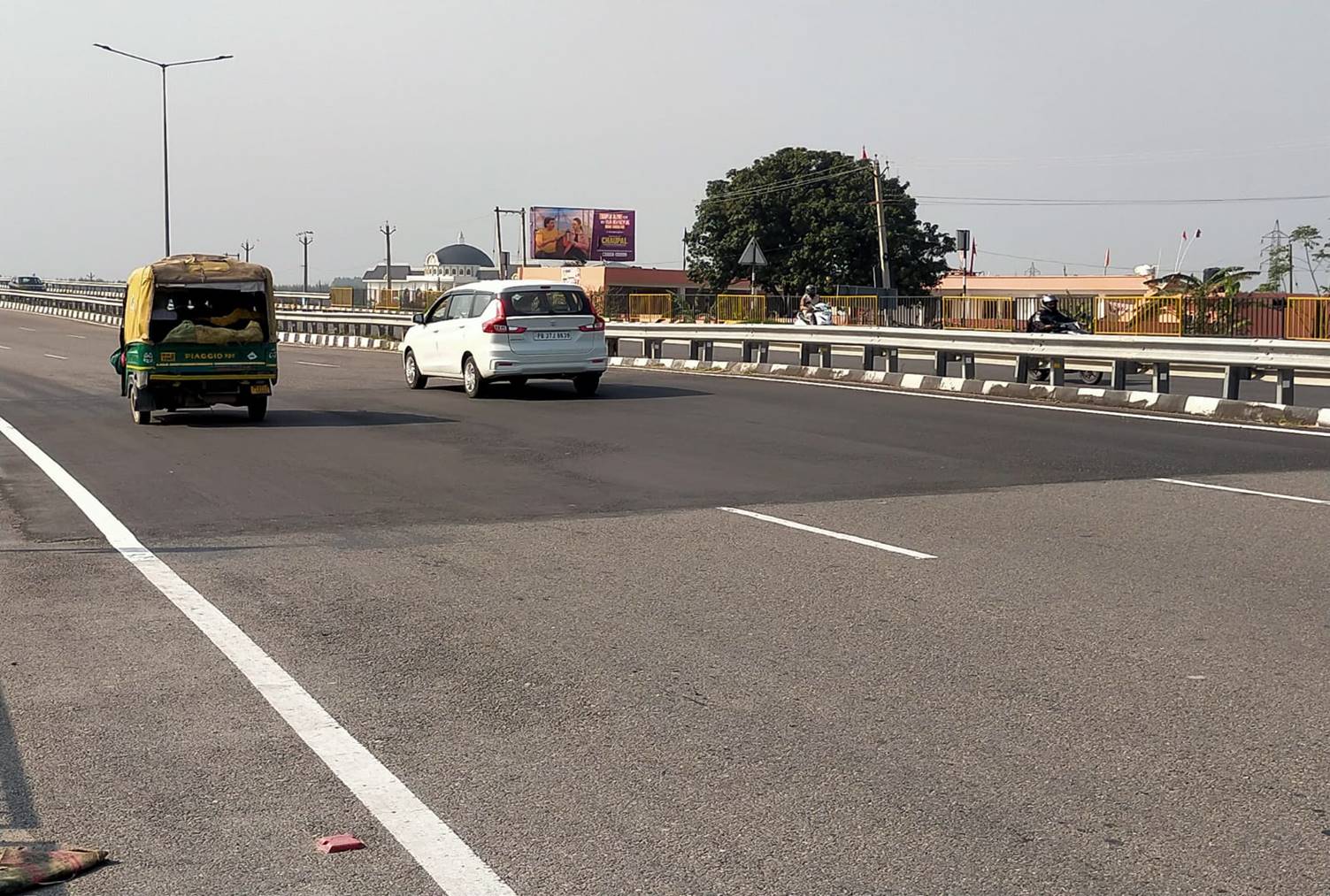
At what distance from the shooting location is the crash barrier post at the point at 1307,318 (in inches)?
1031

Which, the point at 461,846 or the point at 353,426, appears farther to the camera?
the point at 353,426

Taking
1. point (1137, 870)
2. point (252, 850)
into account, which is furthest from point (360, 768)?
point (1137, 870)

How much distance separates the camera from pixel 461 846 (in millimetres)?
4344

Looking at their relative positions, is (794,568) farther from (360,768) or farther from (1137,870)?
(1137,870)

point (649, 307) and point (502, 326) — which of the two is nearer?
point (502, 326)

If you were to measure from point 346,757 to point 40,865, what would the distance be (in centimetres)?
122

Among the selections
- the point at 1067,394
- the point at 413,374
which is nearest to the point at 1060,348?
the point at 1067,394

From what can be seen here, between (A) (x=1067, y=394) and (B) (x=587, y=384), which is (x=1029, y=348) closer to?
(A) (x=1067, y=394)

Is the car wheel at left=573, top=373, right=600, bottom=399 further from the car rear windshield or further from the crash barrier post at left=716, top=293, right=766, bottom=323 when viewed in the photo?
the crash barrier post at left=716, top=293, right=766, bottom=323

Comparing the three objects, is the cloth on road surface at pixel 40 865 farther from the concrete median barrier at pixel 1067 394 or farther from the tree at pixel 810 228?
the tree at pixel 810 228

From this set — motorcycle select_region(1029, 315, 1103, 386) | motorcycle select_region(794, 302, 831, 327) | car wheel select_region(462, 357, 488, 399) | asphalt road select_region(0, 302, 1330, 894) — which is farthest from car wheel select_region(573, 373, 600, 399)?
motorcycle select_region(794, 302, 831, 327)

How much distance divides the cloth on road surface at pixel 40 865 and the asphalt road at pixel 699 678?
0.36 feet

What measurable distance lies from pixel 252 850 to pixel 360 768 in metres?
0.74

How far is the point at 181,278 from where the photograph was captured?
18.5 metres
